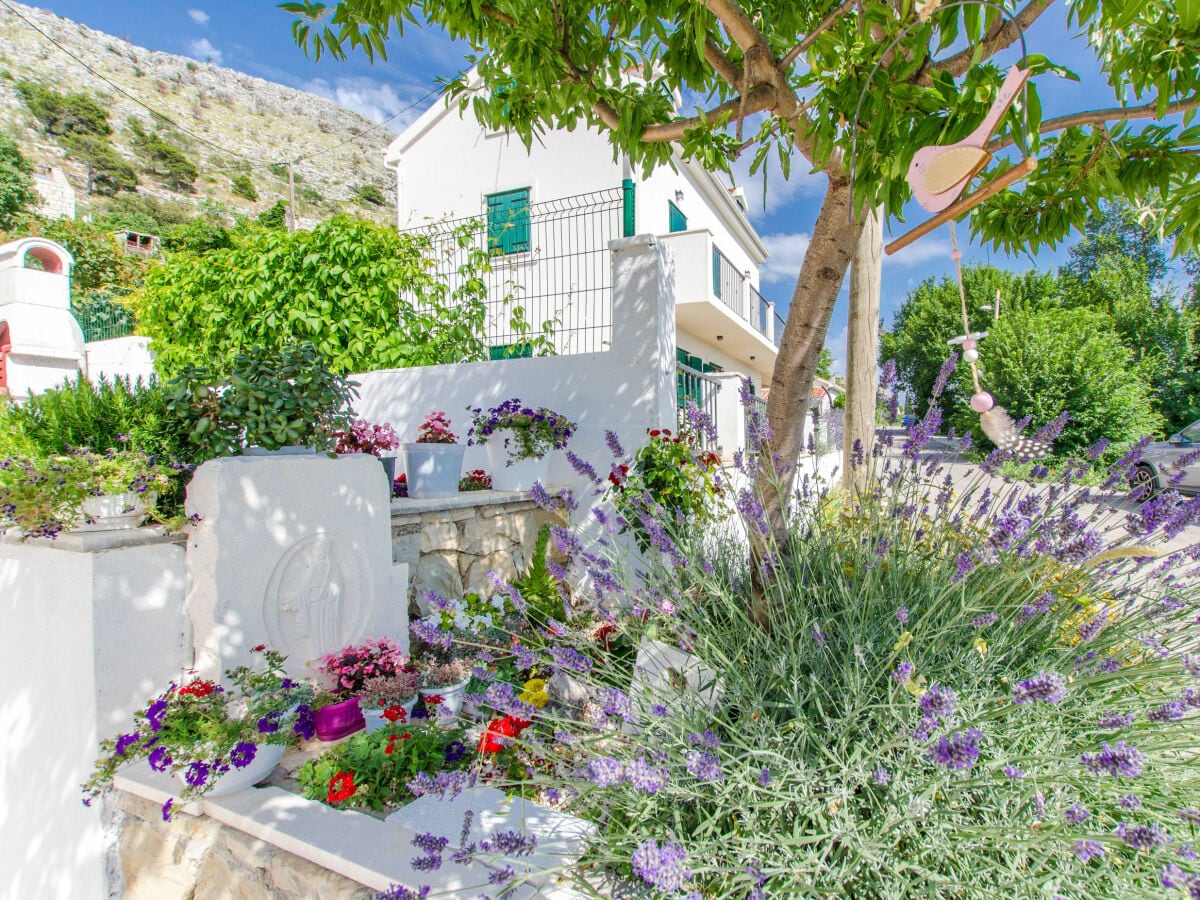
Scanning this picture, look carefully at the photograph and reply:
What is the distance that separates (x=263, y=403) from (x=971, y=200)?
2717 mm

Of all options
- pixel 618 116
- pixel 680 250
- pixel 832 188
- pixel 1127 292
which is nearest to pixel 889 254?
pixel 832 188

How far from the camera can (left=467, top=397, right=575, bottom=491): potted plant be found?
14.7 feet

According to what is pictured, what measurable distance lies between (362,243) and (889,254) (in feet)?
17.2

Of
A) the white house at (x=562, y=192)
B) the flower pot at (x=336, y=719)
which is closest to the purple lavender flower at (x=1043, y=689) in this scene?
the flower pot at (x=336, y=719)

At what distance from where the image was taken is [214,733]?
199cm

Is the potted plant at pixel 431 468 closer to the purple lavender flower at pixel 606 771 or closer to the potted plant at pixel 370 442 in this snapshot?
the potted plant at pixel 370 442

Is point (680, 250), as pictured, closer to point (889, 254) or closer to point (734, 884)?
point (889, 254)

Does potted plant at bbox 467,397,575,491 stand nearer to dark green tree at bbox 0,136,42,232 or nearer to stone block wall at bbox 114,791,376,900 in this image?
stone block wall at bbox 114,791,376,900

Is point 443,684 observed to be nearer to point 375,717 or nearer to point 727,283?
point 375,717

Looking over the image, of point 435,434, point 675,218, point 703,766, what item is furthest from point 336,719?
point 675,218

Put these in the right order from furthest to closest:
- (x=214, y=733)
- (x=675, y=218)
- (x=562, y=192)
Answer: (x=675, y=218) → (x=562, y=192) → (x=214, y=733)

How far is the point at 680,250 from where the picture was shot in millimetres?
10023

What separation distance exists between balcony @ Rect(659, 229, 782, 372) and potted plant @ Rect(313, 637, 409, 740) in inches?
229

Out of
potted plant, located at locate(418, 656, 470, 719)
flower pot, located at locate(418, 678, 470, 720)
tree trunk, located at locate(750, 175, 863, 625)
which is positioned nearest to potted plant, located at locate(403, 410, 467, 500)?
potted plant, located at locate(418, 656, 470, 719)
